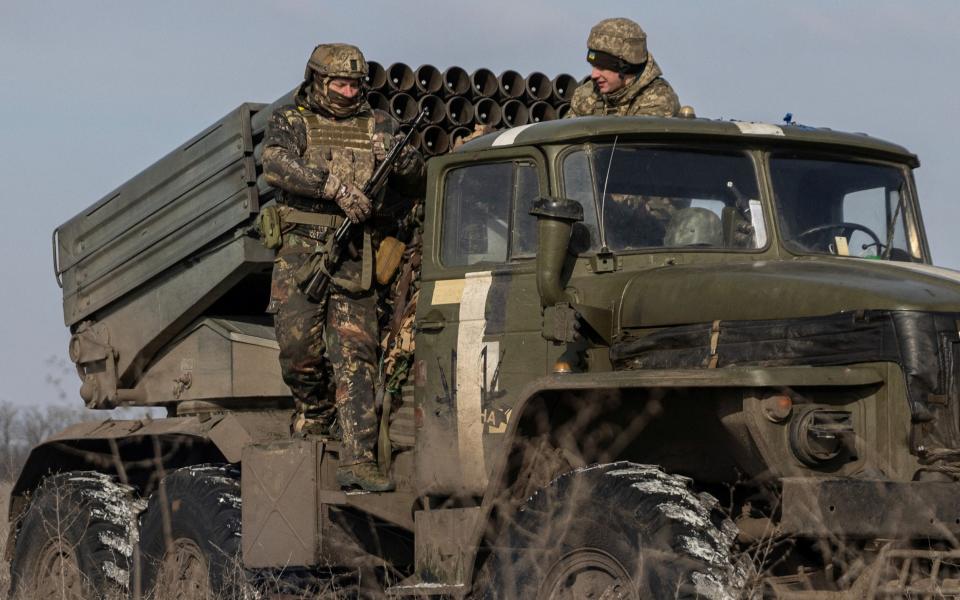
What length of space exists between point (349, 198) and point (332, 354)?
73cm

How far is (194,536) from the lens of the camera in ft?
27.3

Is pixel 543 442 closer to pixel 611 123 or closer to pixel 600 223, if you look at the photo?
pixel 600 223

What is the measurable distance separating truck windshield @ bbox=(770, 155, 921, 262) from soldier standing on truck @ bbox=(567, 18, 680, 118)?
3.23 ft

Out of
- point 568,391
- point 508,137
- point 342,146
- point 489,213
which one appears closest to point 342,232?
point 342,146

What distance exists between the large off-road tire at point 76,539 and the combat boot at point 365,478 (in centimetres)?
187

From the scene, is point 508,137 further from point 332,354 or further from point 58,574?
point 58,574

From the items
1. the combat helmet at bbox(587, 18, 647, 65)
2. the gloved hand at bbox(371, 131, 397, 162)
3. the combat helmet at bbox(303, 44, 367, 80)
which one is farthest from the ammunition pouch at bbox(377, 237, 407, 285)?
the combat helmet at bbox(587, 18, 647, 65)

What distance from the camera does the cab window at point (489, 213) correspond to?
6871mm

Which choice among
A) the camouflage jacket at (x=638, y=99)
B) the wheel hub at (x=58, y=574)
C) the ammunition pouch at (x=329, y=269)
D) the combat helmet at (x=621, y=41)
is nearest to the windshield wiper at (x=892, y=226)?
the camouflage jacket at (x=638, y=99)

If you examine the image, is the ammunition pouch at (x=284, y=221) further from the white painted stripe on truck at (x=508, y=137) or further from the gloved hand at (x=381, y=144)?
the white painted stripe on truck at (x=508, y=137)

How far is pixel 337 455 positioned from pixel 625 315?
1.86m

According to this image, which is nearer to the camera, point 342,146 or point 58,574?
point 342,146

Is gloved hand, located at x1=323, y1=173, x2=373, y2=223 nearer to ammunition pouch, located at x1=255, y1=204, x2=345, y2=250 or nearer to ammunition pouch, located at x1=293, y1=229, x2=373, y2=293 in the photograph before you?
ammunition pouch, located at x1=293, y1=229, x2=373, y2=293

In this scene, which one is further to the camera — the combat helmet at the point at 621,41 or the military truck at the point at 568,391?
the combat helmet at the point at 621,41
